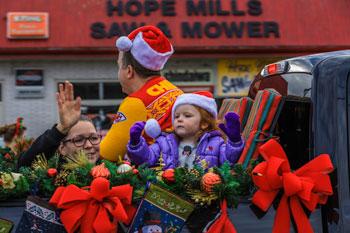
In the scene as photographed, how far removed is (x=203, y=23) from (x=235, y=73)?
1.40 meters

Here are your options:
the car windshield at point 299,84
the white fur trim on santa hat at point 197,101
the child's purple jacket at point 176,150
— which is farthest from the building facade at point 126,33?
the car windshield at point 299,84

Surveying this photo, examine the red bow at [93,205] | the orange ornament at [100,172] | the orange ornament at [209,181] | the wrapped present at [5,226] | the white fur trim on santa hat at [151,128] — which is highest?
the white fur trim on santa hat at [151,128]

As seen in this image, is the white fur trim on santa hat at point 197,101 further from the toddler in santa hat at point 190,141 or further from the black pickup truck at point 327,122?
the black pickup truck at point 327,122

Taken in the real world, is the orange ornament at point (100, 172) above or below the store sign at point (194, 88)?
below

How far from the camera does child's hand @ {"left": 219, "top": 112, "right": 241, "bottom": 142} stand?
245 centimetres

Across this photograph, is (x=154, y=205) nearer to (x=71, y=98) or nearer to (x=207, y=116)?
(x=71, y=98)

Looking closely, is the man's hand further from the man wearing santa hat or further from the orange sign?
the orange sign

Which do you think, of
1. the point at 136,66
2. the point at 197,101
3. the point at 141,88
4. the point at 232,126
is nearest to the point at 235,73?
the point at 136,66

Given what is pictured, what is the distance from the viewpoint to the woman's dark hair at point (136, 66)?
3.45 metres

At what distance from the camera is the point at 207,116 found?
296cm

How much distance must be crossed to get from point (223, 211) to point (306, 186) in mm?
331

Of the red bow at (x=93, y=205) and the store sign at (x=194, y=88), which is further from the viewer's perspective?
the store sign at (x=194, y=88)

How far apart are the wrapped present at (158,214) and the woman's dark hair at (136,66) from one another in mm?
1444

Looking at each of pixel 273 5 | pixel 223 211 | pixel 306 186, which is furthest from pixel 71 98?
pixel 273 5
